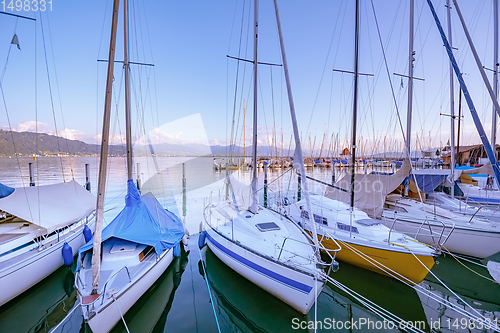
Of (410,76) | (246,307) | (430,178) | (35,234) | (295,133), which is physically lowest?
(246,307)

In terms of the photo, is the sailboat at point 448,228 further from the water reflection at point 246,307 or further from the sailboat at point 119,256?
the sailboat at point 119,256

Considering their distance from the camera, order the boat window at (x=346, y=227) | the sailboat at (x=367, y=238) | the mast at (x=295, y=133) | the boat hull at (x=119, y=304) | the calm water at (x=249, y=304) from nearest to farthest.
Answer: the boat hull at (x=119, y=304) < the mast at (x=295, y=133) < the calm water at (x=249, y=304) < the sailboat at (x=367, y=238) < the boat window at (x=346, y=227)

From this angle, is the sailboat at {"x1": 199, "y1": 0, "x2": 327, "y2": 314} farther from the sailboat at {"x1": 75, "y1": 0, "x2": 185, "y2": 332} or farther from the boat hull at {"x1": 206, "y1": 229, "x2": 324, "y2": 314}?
the sailboat at {"x1": 75, "y1": 0, "x2": 185, "y2": 332}

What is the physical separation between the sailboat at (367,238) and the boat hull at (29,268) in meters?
7.13

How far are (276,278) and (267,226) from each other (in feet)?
7.03

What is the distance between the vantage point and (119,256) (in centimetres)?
620

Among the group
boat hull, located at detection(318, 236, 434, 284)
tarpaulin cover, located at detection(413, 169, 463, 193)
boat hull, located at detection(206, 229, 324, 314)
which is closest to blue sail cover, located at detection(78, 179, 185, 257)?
boat hull, located at detection(206, 229, 324, 314)

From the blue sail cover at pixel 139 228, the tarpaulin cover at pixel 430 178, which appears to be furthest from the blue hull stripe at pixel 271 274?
the tarpaulin cover at pixel 430 178

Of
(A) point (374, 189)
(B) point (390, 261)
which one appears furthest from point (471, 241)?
(B) point (390, 261)

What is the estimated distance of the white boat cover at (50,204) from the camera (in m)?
7.24

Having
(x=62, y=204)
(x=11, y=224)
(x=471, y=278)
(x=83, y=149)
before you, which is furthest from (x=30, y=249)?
(x=83, y=149)

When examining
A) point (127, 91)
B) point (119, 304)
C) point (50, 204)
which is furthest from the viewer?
point (127, 91)

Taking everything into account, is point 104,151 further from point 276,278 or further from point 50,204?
point 50,204

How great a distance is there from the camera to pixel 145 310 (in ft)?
18.7
